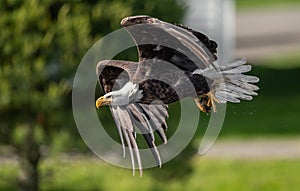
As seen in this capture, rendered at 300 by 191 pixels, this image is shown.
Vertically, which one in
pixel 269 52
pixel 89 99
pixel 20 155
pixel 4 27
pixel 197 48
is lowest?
pixel 269 52

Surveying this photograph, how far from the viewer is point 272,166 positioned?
413 inches

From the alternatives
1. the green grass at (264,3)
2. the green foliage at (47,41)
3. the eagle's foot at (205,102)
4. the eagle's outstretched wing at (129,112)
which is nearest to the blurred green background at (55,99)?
the green foliage at (47,41)

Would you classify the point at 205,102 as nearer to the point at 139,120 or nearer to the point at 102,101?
the point at 139,120

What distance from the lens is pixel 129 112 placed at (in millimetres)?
4164

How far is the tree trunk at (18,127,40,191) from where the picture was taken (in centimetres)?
837

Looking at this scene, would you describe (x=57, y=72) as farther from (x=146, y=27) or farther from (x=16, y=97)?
(x=146, y=27)

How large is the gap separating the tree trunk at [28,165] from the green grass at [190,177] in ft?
0.74

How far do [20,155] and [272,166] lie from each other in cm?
311

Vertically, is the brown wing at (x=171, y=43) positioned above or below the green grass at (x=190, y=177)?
above

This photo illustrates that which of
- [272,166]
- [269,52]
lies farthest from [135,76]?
[269,52]

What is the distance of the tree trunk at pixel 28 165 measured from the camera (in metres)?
8.37

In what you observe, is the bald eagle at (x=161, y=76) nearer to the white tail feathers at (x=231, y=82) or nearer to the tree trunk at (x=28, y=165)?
the white tail feathers at (x=231, y=82)

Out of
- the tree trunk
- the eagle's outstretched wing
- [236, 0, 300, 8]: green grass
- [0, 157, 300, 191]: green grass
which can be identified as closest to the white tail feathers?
the eagle's outstretched wing

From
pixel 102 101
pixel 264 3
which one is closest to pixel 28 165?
pixel 102 101
